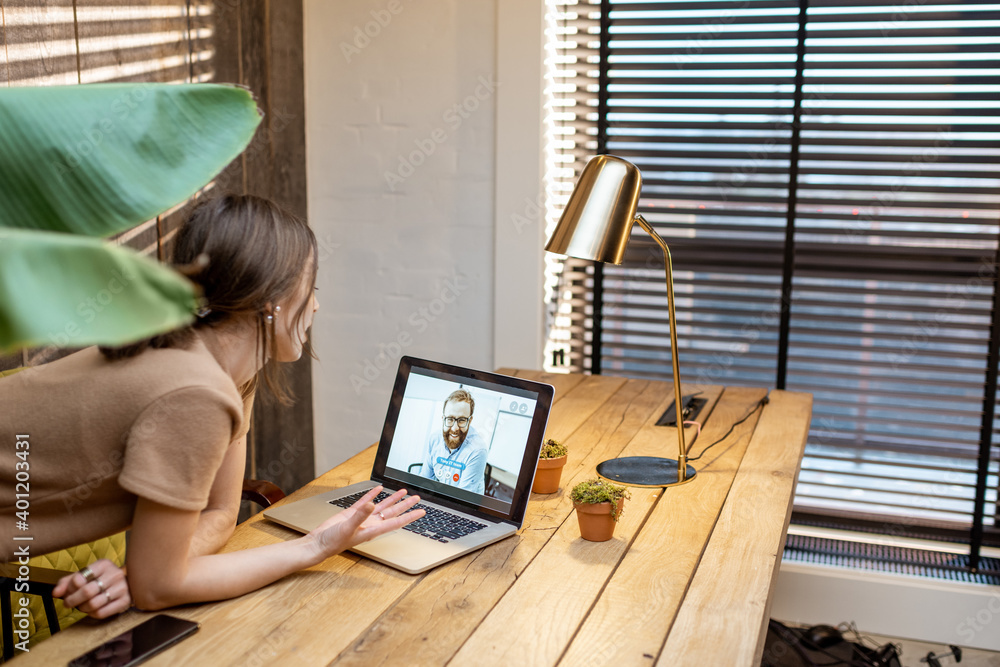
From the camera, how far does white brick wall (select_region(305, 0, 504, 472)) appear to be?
2.88 meters

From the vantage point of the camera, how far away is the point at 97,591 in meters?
1.11

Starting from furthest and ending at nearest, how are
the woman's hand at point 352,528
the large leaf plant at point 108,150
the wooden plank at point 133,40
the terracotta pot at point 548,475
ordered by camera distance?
the wooden plank at point 133,40 → the terracotta pot at point 548,475 → the woman's hand at point 352,528 → the large leaf plant at point 108,150

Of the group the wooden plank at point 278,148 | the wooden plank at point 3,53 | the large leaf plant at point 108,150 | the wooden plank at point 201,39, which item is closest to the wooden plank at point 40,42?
the wooden plank at point 3,53

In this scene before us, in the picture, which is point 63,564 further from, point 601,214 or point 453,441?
point 601,214

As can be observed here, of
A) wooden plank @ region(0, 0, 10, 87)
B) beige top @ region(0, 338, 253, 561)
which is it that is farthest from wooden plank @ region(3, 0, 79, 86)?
beige top @ region(0, 338, 253, 561)

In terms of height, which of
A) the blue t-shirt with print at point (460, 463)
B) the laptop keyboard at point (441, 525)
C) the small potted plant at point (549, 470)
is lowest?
the laptop keyboard at point (441, 525)

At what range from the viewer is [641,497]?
165cm

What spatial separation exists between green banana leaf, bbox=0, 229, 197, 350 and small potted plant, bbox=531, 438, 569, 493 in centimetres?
120

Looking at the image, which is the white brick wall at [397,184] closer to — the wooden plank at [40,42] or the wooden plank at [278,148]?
the wooden plank at [278,148]

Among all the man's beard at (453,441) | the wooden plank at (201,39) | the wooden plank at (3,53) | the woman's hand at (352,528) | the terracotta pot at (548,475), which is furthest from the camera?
the wooden plank at (201,39)

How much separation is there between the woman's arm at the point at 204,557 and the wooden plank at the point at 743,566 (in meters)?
0.46

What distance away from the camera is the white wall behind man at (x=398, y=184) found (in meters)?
2.88

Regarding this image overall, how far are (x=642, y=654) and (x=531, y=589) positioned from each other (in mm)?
229

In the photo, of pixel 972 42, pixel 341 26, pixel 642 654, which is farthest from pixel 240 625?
pixel 972 42
